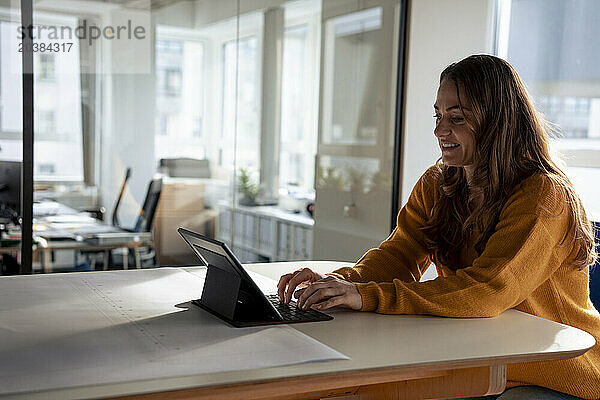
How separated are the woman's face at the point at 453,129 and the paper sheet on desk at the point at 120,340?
756 mm

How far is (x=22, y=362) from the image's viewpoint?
1183mm

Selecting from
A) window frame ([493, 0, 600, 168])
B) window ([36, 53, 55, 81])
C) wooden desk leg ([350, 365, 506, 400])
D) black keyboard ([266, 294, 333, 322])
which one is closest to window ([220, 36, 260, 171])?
window ([36, 53, 55, 81])

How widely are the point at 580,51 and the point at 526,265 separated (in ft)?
7.18

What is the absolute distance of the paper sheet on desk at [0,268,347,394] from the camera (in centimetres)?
115

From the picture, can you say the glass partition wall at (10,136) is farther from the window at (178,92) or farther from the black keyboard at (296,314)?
the black keyboard at (296,314)

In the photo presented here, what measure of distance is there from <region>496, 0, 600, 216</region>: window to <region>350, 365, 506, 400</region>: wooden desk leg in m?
2.10

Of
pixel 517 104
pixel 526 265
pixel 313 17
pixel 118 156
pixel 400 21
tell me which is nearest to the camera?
pixel 526 265

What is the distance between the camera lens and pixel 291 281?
1.68 meters

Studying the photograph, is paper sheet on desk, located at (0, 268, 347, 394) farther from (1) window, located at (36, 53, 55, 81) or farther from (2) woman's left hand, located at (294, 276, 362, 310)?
(1) window, located at (36, 53, 55, 81)

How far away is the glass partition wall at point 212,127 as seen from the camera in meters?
3.34

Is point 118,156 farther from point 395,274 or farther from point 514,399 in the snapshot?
point 514,399

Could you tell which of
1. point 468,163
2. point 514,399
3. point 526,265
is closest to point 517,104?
point 468,163

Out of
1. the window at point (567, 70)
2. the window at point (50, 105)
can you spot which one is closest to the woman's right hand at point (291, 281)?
the window at point (50, 105)

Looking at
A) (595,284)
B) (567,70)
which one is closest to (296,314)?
(595,284)
